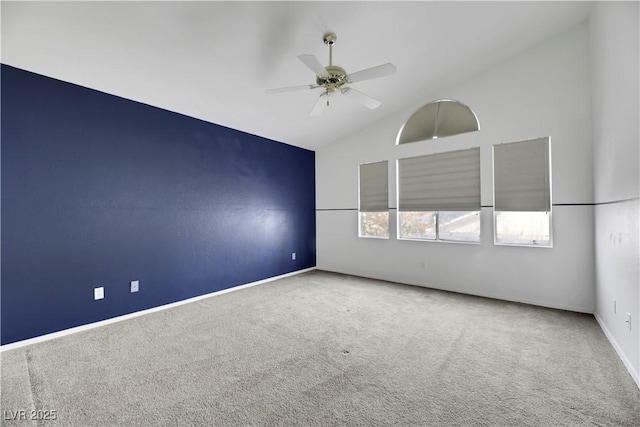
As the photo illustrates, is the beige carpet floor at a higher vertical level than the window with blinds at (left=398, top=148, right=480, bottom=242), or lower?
lower

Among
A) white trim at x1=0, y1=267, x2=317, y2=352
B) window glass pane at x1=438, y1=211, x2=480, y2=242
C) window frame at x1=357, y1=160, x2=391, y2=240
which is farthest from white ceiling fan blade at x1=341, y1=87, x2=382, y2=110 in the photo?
white trim at x1=0, y1=267, x2=317, y2=352

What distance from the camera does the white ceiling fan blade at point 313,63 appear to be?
2355 millimetres

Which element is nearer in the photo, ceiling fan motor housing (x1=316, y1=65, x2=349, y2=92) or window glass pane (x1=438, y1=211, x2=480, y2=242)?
ceiling fan motor housing (x1=316, y1=65, x2=349, y2=92)

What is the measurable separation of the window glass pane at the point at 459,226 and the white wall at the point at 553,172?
0.46 feet

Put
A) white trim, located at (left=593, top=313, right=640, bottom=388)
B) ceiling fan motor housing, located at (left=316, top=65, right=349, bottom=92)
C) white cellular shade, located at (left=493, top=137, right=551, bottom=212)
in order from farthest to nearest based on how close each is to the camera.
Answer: white cellular shade, located at (left=493, top=137, right=551, bottom=212) → ceiling fan motor housing, located at (left=316, top=65, right=349, bottom=92) → white trim, located at (left=593, top=313, right=640, bottom=388)

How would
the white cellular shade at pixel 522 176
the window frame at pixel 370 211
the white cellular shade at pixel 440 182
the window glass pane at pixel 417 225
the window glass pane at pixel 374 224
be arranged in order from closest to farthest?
the white cellular shade at pixel 522 176 → the white cellular shade at pixel 440 182 → the window glass pane at pixel 417 225 → the window frame at pixel 370 211 → the window glass pane at pixel 374 224

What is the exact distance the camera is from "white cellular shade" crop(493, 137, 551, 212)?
146 inches

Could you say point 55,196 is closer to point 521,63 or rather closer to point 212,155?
point 212,155

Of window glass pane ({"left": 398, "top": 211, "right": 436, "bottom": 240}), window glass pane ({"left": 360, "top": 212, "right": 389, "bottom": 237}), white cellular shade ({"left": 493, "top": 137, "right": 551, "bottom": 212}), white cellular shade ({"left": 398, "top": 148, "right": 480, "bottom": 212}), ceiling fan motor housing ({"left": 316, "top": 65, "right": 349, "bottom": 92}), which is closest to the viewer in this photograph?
ceiling fan motor housing ({"left": 316, "top": 65, "right": 349, "bottom": 92})

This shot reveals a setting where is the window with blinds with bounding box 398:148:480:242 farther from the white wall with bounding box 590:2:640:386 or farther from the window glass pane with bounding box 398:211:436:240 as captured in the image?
the white wall with bounding box 590:2:640:386

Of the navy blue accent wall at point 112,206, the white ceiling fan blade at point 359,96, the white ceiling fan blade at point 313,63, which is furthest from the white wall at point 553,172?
the navy blue accent wall at point 112,206

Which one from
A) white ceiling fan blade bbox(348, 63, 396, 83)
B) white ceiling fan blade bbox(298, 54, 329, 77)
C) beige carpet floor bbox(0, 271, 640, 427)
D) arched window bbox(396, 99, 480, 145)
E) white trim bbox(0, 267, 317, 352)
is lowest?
beige carpet floor bbox(0, 271, 640, 427)

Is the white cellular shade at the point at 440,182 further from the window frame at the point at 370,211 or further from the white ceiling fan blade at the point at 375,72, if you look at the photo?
the white ceiling fan blade at the point at 375,72

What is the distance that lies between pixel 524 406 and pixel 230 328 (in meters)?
2.69
